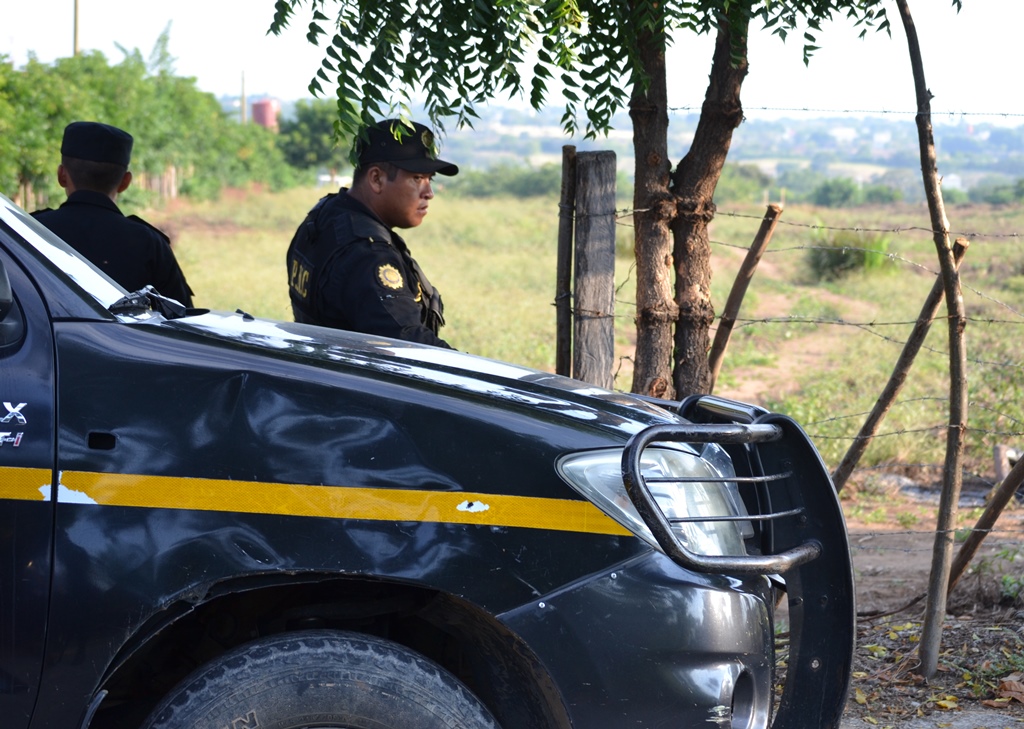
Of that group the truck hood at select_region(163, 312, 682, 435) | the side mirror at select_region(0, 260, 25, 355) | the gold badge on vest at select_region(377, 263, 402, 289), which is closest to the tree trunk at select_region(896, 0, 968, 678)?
the truck hood at select_region(163, 312, 682, 435)

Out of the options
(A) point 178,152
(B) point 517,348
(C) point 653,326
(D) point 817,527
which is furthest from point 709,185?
(A) point 178,152

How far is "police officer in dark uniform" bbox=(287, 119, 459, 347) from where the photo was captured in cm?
367

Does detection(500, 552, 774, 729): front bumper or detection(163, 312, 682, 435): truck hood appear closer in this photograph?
detection(500, 552, 774, 729): front bumper

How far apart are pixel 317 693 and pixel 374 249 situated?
6.38ft

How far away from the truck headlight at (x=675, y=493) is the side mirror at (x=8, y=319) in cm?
110

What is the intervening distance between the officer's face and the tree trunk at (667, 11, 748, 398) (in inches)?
44.7

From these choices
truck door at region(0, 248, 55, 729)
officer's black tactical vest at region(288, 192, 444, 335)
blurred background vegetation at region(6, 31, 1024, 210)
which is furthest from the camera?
blurred background vegetation at region(6, 31, 1024, 210)

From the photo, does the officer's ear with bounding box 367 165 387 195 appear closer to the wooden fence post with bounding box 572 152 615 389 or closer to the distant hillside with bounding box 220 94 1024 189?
the wooden fence post with bounding box 572 152 615 389

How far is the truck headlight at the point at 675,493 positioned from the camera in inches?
86.1

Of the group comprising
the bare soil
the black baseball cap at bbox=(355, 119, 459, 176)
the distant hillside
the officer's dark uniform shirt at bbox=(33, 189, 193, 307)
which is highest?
the distant hillside

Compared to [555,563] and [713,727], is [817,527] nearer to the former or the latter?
[713,727]

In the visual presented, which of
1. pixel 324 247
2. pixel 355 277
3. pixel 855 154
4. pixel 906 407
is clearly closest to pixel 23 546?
pixel 355 277

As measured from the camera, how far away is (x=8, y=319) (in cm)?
219

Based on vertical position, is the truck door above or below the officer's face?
below
